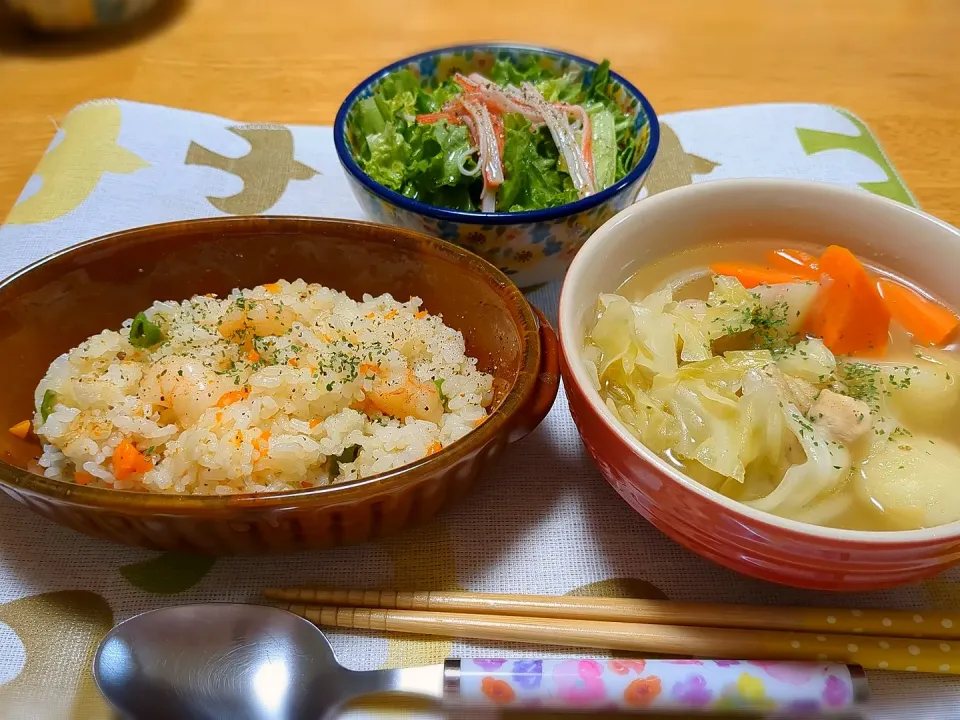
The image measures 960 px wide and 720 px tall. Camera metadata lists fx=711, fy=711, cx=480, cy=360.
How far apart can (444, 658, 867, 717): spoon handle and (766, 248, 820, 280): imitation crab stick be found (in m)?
0.87

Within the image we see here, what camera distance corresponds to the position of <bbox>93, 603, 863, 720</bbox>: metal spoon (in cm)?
108

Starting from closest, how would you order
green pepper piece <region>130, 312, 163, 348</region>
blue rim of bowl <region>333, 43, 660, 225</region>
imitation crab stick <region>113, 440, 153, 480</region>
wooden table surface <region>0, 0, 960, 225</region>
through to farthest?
imitation crab stick <region>113, 440, 153, 480</region> < green pepper piece <region>130, 312, 163, 348</region> < blue rim of bowl <region>333, 43, 660, 225</region> < wooden table surface <region>0, 0, 960, 225</region>

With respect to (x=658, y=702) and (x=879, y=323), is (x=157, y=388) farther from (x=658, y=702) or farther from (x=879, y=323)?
(x=879, y=323)

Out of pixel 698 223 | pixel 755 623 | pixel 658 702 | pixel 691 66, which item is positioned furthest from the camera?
pixel 691 66

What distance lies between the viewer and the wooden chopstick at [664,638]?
1152 mm

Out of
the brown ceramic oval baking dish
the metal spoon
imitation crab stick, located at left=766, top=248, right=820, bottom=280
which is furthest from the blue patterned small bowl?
the metal spoon

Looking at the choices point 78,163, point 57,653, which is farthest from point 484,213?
point 78,163

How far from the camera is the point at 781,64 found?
330 cm

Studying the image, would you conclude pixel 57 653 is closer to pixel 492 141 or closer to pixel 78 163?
pixel 492 141

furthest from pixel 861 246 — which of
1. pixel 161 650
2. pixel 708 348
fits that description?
pixel 161 650

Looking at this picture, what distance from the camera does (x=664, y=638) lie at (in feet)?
3.87

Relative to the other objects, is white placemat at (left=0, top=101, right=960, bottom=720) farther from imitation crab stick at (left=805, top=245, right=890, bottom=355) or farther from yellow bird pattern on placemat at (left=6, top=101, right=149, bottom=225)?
imitation crab stick at (left=805, top=245, right=890, bottom=355)

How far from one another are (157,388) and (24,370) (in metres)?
0.33

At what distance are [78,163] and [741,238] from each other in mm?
2028
